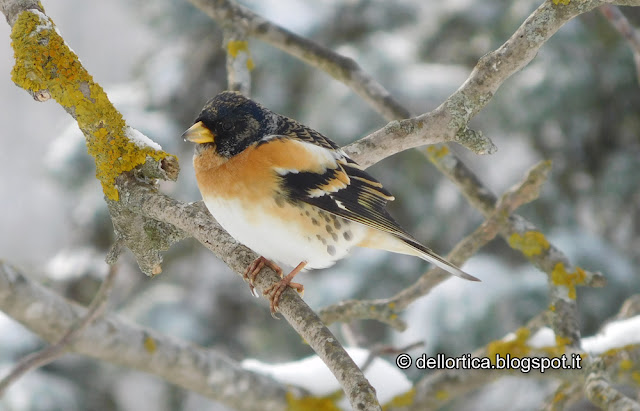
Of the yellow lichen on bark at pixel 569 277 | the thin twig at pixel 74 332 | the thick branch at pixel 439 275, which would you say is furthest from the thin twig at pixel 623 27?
the thin twig at pixel 74 332

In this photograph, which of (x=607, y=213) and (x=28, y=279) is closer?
(x=28, y=279)

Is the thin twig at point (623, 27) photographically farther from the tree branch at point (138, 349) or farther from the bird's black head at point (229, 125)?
the tree branch at point (138, 349)

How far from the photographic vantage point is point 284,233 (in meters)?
1.75

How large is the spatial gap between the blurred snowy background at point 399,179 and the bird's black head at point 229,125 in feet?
6.20

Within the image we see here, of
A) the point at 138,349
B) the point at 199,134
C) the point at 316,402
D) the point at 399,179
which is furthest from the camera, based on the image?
the point at 399,179

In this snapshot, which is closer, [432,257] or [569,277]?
[432,257]

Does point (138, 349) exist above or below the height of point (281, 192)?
below

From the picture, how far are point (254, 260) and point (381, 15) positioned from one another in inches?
115

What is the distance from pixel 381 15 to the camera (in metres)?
4.37

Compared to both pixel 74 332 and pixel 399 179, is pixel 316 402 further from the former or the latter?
pixel 399 179

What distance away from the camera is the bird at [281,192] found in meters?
1.74

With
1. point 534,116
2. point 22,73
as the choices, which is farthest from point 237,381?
point 534,116

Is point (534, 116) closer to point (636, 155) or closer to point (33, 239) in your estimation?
point (636, 155)

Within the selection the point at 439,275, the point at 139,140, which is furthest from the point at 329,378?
the point at 139,140
